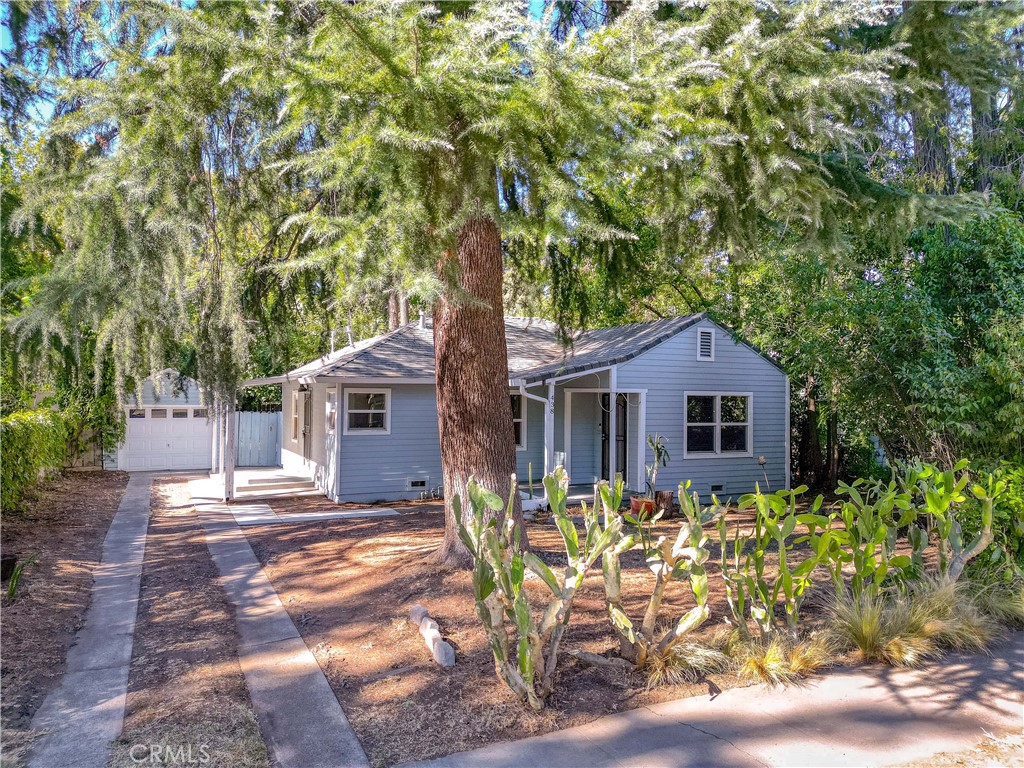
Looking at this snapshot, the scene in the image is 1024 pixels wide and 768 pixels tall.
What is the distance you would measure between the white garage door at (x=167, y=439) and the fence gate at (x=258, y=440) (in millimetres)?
895

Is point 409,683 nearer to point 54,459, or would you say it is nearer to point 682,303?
point 54,459

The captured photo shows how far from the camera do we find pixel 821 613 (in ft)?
19.1

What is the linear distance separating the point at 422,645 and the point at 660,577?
1.84 meters

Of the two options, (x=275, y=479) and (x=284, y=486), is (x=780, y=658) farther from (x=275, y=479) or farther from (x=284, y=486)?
(x=275, y=479)

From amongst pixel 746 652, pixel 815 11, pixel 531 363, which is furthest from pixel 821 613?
pixel 531 363

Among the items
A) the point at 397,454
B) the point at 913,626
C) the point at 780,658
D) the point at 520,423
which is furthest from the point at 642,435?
the point at 780,658

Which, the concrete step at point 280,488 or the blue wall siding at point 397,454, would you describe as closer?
the blue wall siding at point 397,454

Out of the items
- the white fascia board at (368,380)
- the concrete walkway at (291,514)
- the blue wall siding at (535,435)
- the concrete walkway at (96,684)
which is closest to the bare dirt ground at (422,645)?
the concrete walkway at (96,684)

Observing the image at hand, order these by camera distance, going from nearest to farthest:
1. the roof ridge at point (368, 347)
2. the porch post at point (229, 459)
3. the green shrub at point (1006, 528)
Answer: the green shrub at point (1006, 528) < the porch post at point (229, 459) < the roof ridge at point (368, 347)

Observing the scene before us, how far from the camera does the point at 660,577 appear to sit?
4.42 m

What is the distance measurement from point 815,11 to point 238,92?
4.88m

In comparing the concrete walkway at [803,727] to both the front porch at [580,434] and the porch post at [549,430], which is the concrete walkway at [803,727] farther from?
the front porch at [580,434]

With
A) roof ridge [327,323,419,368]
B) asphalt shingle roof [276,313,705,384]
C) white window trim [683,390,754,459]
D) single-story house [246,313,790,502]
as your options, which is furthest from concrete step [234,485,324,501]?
white window trim [683,390,754,459]

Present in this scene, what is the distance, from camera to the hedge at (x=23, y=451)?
941cm
